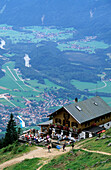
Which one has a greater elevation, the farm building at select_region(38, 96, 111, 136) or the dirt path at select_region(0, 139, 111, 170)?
the farm building at select_region(38, 96, 111, 136)

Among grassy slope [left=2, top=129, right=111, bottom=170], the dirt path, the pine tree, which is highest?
the pine tree

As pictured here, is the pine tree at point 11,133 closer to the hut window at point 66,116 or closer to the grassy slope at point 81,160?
the hut window at point 66,116

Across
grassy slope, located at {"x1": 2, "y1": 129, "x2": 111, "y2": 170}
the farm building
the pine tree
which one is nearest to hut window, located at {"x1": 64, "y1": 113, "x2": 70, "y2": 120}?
the farm building

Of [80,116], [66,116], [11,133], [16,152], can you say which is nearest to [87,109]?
[80,116]

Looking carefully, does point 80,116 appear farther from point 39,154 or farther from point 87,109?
point 39,154

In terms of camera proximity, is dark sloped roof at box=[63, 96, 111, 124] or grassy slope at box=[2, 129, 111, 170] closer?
grassy slope at box=[2, 129, 111, 170]

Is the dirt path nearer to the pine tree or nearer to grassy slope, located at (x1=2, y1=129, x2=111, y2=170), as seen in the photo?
grassy slope, located at (x1=2, y1=129, x2=111, y2=170)

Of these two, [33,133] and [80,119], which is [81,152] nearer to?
[80,119]

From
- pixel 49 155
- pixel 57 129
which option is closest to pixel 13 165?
pixel 49 155

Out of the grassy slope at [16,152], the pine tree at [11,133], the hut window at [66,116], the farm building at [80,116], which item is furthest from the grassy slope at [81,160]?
the pine tree at [11,133]

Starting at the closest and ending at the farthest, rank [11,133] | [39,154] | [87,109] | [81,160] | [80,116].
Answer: [81,160]
[39,154]
[80,116]
[87,109]
[11,133]
